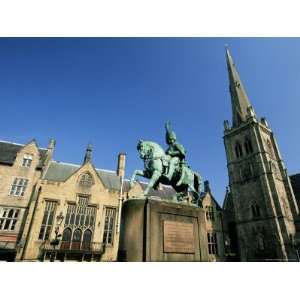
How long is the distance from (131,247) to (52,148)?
28415 mm

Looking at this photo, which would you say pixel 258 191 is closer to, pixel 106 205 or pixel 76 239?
pixel 106 205

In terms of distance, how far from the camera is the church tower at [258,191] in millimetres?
32406

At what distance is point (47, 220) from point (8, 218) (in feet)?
13.4

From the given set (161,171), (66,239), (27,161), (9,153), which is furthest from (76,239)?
(161,171)

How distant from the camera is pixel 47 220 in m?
24.5

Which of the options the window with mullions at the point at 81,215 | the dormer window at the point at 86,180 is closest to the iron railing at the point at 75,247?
the window with mullions at the point at 81,215

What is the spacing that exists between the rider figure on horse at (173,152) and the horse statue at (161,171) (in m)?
0.11

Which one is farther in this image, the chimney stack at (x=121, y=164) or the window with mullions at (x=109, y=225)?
the chimney stack at (x=121, y=164)

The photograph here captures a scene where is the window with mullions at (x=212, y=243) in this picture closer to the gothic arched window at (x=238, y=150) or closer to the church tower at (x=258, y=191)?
the church tower at (x=258, y=191)

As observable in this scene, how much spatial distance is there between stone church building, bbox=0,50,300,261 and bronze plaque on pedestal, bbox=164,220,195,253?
25.9 feet

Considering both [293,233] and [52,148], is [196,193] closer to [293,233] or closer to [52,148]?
[52,148]

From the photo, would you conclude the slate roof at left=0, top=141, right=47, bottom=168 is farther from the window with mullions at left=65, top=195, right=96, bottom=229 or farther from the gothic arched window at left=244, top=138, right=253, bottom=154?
the gothic arched window at left=244, top=138, right=253, bottom=154

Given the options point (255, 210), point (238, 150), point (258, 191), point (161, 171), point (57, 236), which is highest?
point (238, 150)
